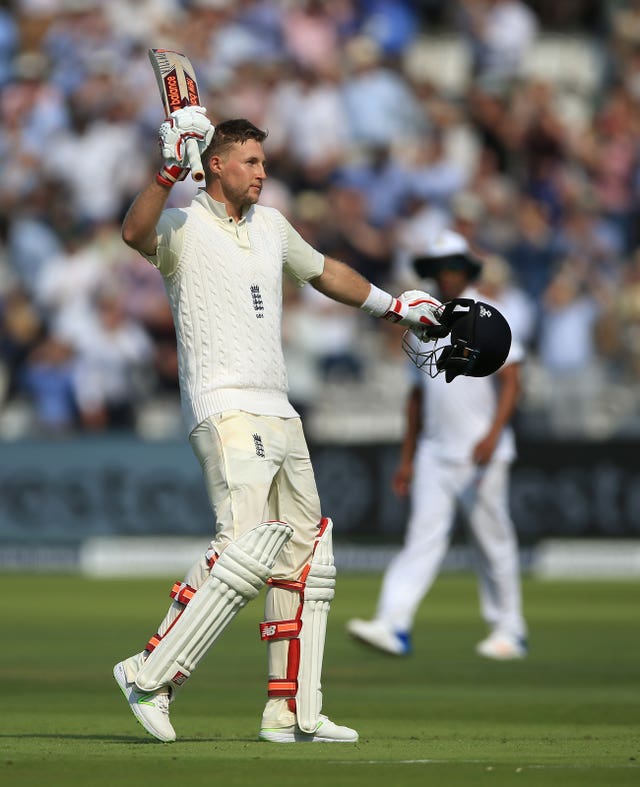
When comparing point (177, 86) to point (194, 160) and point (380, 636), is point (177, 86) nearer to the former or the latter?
point (194, 160)

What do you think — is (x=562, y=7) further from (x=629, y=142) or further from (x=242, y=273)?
(x=242, y=273)

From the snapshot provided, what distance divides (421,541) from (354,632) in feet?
2.43

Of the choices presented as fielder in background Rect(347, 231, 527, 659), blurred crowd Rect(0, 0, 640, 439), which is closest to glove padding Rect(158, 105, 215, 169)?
fielder in background Rect(347, 231, 527, 659)

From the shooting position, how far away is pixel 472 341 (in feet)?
21.8

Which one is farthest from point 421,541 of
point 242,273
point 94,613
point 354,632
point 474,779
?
point 474,779

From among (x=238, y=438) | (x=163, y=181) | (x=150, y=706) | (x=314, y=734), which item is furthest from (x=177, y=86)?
(x=314, y=734)

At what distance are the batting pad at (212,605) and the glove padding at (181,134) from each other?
1.27 metres

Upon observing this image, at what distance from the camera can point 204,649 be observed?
6094 mm

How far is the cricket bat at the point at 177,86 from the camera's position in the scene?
5.92 meters

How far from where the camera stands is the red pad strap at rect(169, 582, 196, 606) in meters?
6.18

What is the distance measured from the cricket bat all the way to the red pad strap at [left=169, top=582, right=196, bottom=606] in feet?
4.57

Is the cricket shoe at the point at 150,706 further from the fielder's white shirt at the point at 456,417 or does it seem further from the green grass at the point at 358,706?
the fielder's white shirt at the point at 456,417

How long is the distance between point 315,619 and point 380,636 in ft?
12.1

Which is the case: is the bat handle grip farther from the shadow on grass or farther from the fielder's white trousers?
the fielder's white trousers
